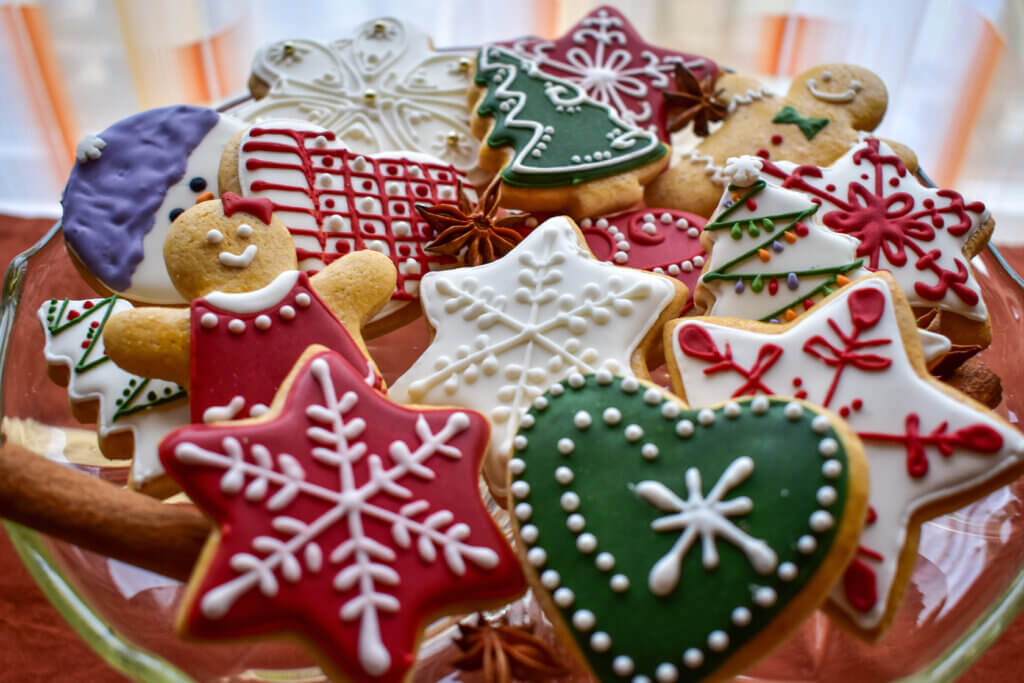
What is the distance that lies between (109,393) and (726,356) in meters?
0.65

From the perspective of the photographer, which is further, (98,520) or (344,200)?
(344,200)

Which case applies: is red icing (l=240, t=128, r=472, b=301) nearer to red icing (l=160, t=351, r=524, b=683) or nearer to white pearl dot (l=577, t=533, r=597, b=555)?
red icing (l=160, t=351, r=524, b=683)

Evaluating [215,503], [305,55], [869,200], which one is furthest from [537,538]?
[305,55]

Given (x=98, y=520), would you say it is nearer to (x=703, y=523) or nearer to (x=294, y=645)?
(x=294, y=645)

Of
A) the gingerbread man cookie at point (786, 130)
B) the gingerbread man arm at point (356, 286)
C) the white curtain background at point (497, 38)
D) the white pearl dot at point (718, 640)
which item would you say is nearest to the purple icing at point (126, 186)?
the gingerbread man arm at point (356, 286)

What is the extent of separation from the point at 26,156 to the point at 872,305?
2051 millimetres

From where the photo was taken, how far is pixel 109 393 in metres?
0.91

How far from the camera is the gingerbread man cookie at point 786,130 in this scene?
1.16 meters

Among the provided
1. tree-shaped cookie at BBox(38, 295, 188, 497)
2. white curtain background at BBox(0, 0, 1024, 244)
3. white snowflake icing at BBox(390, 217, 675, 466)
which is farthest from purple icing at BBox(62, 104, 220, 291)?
white curtain background at BBox(0, 0, 1024, 244)

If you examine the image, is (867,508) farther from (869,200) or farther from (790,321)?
(869,200)

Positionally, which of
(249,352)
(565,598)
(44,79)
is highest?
(249,352)

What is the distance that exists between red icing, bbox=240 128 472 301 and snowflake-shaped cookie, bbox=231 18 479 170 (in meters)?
0.16

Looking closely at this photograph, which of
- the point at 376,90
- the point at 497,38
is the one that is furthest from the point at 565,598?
the point at 497,38

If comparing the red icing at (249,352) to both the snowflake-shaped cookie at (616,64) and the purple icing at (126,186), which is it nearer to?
the purple icing at (126,186)
